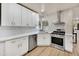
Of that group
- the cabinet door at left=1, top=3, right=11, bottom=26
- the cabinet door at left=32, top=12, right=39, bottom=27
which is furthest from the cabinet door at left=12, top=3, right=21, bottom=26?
the cabinet door at left=32, top=12, right=39, bottom=27

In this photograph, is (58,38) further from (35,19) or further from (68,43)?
(35,19)

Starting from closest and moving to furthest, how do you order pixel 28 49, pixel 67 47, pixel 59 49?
pixel 28 49 < pixel 67 47 < pixel 59 49

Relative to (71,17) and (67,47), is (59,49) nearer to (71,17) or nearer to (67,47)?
(67,47)

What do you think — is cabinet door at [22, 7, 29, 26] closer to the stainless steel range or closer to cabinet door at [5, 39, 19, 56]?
cabinet door at [5, 39, 19, 56]

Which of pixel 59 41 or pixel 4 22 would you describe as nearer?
pixel 4 22

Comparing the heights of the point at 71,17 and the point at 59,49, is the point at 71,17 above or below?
above

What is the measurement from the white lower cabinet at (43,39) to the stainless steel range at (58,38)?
21cm

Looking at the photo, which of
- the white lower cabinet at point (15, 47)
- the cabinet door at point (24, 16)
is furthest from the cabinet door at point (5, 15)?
the cabinet door at point (24, 16)

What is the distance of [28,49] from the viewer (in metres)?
3.80

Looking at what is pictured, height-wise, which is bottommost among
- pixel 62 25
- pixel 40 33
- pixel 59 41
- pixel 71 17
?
pixel 59 41

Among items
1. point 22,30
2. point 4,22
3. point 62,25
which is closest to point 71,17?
point 62,25

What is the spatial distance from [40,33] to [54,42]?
30.4 inches

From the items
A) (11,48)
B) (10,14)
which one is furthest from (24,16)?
(11,48)

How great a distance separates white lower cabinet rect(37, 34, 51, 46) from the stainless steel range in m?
0.21
